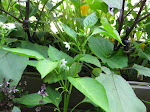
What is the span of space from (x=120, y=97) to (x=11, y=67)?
324 mm

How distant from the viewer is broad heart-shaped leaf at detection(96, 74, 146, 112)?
393mm

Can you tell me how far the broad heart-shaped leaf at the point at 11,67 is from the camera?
0.42 m

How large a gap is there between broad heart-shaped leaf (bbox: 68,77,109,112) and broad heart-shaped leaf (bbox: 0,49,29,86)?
0.17 m

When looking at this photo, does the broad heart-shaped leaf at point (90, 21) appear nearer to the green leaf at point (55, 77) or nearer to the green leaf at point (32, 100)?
the green leaf at point (55, 77)

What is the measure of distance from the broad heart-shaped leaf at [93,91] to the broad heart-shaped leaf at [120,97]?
7cm

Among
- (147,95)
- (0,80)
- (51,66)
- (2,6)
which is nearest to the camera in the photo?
(51,66)

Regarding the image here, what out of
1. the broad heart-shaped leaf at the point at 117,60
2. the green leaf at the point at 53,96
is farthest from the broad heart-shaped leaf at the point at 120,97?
the green leaf at the point at 53,96

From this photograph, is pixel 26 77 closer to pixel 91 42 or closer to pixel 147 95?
pixel 91 42

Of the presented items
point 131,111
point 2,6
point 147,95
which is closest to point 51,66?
A: point 131,111

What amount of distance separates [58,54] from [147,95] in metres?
0.36

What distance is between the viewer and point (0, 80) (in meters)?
0.42

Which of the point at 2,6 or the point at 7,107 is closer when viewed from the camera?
the point at 7,107

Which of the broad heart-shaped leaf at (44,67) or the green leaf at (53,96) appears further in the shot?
the green leaf at (53,96)

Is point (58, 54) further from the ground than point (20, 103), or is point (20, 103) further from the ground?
point (58, 54)
